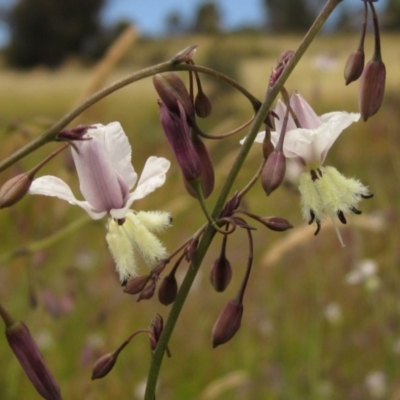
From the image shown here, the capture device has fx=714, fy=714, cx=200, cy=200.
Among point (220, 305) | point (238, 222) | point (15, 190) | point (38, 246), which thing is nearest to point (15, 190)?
point (15, 190)

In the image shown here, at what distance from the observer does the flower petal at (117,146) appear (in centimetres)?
72

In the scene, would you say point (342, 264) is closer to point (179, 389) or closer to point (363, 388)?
point (363, 388)

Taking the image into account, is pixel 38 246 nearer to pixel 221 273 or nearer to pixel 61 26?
pixel 221 273

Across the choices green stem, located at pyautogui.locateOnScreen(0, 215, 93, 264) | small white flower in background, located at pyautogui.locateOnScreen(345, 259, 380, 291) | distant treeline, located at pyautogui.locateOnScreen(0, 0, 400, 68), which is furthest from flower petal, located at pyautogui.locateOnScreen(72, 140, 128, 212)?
distant treeline, located at pyautogui.locateOnScreen(0, 0, 400, 68)

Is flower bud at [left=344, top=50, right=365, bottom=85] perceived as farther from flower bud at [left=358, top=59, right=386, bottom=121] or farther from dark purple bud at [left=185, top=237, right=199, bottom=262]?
dark purple bud at [left=185, top=237, right=199, bottom=262]

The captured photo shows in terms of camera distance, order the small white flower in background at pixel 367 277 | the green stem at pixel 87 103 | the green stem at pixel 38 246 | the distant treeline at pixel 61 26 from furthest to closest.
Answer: the distant treeline at pixel 61 26 < the small white flower in background at pixel 367 277 < the green stem at pixel 38 246 < the green stem at pixel 87 103

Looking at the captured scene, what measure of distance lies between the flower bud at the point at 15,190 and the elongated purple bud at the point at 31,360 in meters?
0.12

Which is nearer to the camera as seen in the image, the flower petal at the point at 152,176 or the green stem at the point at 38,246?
the flower petal at the point at 152,176

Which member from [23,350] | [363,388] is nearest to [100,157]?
[23,350]

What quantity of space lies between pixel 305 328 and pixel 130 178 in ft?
8.59

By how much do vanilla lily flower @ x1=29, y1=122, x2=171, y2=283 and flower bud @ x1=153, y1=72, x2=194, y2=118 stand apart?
0.19 feet

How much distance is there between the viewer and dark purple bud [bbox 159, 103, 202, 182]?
2.25ft

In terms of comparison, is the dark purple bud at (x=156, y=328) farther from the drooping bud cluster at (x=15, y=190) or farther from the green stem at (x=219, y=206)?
the drooping bud cluster at (x=15, y=190)

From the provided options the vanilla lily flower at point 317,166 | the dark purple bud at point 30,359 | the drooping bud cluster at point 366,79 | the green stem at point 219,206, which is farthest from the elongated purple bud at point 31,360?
the drooping bud cluster at point 366,79
